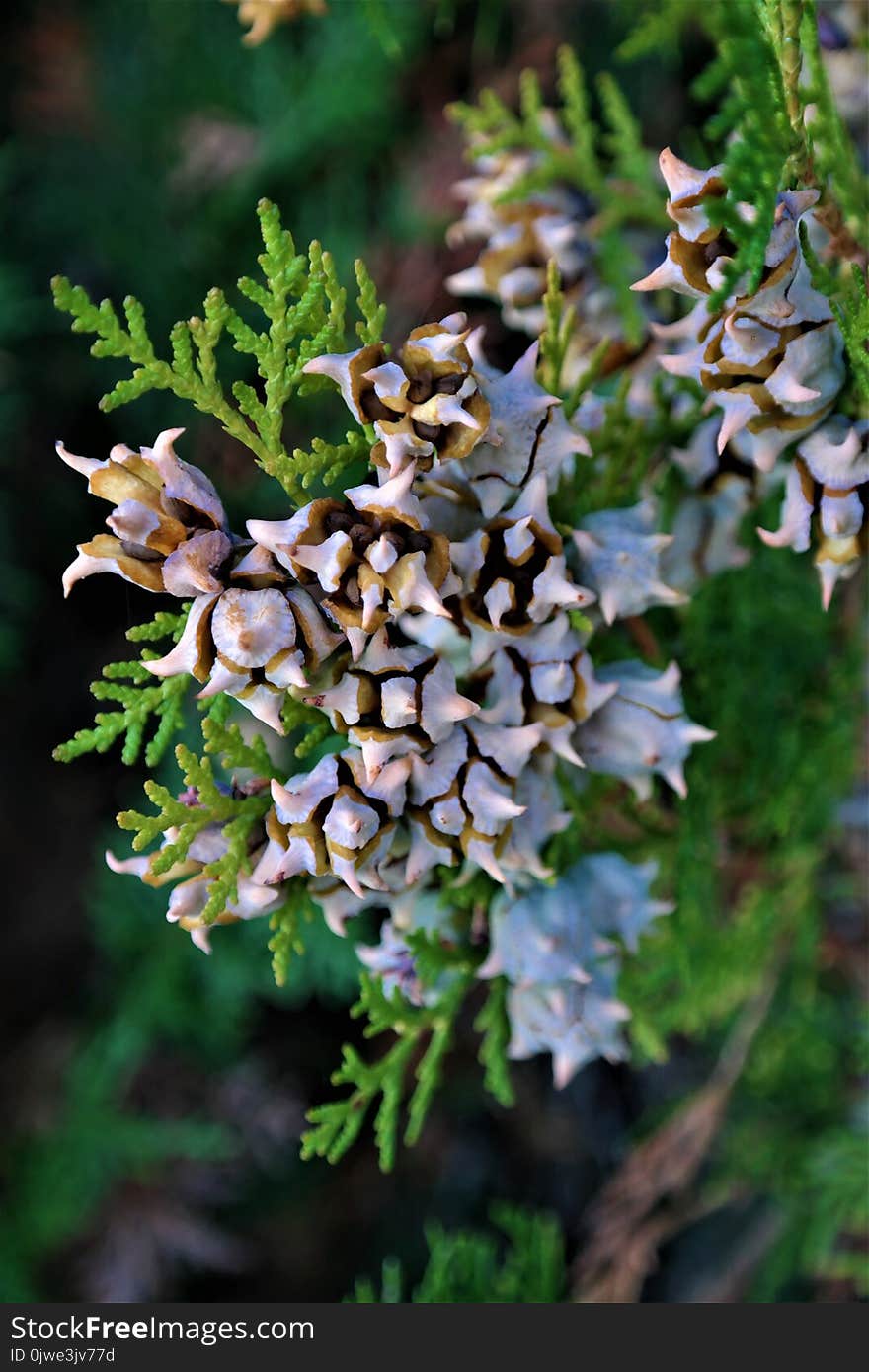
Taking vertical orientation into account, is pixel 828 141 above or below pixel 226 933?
above

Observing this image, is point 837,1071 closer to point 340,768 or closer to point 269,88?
point 340,768

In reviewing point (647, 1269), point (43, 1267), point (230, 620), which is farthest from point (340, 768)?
point (43, 1267)

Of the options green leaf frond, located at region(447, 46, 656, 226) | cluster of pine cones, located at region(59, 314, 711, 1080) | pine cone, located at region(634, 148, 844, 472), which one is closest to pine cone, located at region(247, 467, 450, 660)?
cluster of pine cones, located at region(59, 314, 711, 1080)

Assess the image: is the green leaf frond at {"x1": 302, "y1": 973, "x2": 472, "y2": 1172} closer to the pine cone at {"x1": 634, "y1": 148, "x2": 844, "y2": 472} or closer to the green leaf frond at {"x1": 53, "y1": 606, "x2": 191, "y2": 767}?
the green leaf frond at {"x1": 53, "y1": 606, "x2": 191, "y2": 767}

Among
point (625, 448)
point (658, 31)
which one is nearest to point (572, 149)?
point (658, 31)

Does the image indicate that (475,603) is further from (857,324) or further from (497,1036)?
(497,1036)

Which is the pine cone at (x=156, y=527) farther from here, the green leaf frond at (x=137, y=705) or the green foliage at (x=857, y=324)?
the green foliage at (x=857, y=324)
